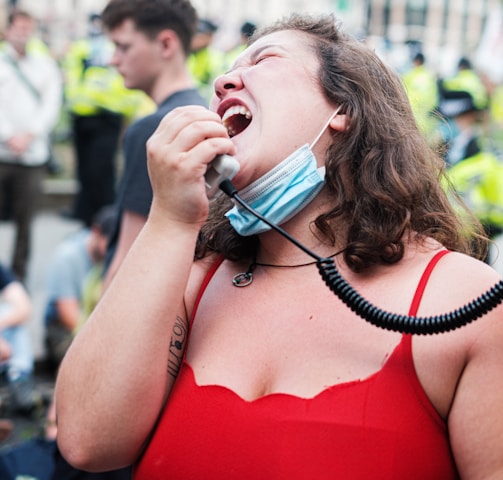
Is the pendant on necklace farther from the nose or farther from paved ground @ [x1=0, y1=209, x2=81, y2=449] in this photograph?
paved ground @ [x1=0, y1=209, x2=81, y2=449]

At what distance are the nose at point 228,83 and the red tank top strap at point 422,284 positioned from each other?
0.57 m

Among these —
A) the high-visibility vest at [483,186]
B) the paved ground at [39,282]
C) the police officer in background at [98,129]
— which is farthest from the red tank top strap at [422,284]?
the police officer in background at [98,129]

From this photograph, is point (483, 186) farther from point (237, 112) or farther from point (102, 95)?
point (237, 112)

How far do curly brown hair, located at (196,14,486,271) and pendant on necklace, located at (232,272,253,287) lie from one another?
6cm

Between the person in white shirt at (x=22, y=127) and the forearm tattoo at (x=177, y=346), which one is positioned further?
the person in white shirt at (x=22, y=127)

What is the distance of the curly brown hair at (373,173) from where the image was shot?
74.7 inches

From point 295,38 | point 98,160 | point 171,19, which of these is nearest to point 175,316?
point 295,38

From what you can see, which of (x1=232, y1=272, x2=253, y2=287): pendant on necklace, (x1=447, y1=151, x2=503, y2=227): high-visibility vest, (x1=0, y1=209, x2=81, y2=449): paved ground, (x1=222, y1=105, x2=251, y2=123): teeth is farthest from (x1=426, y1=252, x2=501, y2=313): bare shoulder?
(x1=447, y1=151, x2=503, y2=227): high-visibility vest

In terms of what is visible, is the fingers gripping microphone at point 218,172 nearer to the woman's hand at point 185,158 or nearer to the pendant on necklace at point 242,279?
the woman's hand at point 185,158

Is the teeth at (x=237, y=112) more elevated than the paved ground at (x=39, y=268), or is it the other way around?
the teeth at (x=237, y=112)

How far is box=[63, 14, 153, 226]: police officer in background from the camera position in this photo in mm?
9836

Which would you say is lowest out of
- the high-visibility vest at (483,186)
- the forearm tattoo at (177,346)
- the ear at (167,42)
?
the high-visibility vest at (483,186)

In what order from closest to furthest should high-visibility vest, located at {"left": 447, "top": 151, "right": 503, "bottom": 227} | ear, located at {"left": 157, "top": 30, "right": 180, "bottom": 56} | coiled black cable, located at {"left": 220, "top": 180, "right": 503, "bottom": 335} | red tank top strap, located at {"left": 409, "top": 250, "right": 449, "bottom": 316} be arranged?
coiled black cable, located at {"left": 220, "top": 180, "right": 503, "bottom": 335}, red tank top strap, located at {"left": 409, "top": 250, "right": 449, "bottom": 316}, ear, located at {"left": 157, "top": 30, "right": 180, "bottom": 56}, high-visibility vest, located at {"left": 447, "top": 151, "right": 503, "bottom": 227}

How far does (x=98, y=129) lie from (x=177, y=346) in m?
8.24
